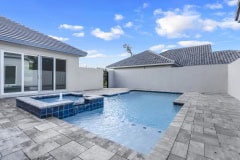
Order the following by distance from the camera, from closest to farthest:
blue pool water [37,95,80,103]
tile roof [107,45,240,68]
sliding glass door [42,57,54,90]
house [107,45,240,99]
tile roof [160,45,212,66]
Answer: blue pool water [37,95,80,103] < sliding glass door [42,57,54,90] < house [107,45,240,99] < tile roof [107,45,240,68] < tile roof [160,45,212,66]

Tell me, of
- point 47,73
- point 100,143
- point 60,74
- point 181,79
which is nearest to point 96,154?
point 100,143

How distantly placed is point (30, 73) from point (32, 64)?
0.58m

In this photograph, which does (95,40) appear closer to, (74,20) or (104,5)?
(74,20)

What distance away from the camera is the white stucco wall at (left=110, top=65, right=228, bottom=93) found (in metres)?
10.9

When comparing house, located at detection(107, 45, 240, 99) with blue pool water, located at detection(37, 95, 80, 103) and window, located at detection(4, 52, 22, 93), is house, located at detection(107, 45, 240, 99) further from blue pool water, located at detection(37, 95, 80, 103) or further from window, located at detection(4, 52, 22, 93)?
window, located at detection(4, 52, 22, 93)

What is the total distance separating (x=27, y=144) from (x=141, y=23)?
45.9 feet

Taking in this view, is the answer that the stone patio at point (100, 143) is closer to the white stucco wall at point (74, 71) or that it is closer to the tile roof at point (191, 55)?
the white stucco wall at point (74, 71)

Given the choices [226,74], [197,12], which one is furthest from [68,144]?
[226,74]

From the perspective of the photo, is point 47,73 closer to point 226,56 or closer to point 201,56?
point 201,56

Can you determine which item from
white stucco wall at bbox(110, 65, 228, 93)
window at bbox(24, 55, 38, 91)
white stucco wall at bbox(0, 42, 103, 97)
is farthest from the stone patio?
white stucco wall at bbox(110, 65, 228, 93)

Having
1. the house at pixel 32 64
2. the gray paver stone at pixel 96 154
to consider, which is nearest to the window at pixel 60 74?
the house at pixel 32 64

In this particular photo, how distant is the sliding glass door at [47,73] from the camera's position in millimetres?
9031

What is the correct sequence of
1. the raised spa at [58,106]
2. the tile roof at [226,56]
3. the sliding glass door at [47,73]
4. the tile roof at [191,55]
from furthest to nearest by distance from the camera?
the tile roof at [191,55]
the tile roof at [226,56]
the sliding glass door at [47,73]
the raised spa at [58,106]

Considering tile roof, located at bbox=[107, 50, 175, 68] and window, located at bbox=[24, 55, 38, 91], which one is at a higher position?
tile roof, located at bbox=[107, 50, 175, 68]
